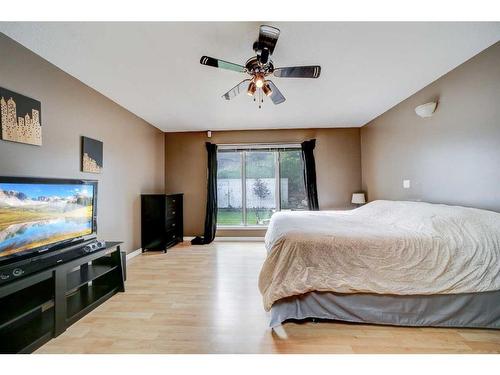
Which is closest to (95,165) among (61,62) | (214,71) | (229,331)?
(61,62)

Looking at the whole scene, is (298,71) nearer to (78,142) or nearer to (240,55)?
(240,55)

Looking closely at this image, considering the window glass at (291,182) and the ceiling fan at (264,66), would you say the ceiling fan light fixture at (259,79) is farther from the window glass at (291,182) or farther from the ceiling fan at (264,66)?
the window glass at (291,182)

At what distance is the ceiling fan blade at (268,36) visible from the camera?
1485 millimetres

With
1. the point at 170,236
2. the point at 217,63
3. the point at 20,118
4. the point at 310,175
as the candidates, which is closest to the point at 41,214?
the point at 20,118

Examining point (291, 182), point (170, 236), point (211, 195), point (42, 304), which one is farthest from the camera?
point (291, 182)

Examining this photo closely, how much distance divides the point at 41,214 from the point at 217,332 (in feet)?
5.74

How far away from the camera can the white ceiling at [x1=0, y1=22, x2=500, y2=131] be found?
171 centimetres

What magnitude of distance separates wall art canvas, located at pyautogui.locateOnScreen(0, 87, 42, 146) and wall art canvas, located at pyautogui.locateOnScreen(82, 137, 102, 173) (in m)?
0.53

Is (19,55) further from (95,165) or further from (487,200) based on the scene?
(487,200)

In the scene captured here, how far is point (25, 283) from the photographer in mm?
1448

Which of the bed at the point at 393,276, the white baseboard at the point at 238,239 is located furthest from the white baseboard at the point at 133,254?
the bed at the point at 393,276

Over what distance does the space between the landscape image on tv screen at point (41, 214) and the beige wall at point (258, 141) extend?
8.38ft

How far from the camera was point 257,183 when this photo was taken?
190 inches
